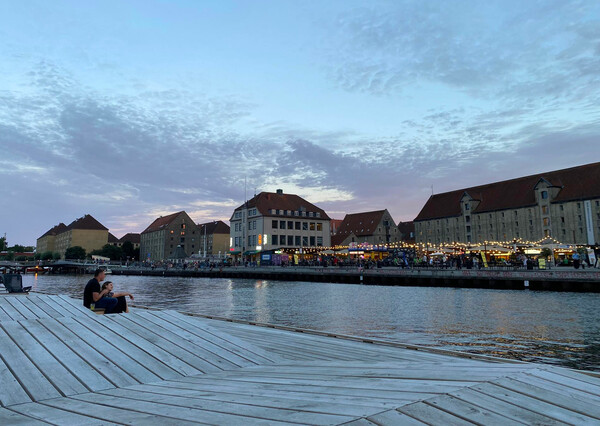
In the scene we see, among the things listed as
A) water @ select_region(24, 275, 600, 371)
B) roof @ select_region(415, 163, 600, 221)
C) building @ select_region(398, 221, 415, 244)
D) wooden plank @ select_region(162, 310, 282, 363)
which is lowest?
water @ select_region(24, 275, 600, 371)

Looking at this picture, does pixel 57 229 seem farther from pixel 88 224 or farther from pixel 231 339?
pixel 231 339

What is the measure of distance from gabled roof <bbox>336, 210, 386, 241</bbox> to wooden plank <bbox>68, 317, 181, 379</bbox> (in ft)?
334

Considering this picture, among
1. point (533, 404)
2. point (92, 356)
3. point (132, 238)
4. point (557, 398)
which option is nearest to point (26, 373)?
point (92, 356)

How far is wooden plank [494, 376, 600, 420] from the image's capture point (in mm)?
3389

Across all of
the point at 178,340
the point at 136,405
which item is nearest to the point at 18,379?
the point at 136,405

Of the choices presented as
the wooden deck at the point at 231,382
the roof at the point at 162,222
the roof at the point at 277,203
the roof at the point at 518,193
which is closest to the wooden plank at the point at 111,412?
the wooden deck at the point at 231,382

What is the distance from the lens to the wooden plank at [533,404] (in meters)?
3.17

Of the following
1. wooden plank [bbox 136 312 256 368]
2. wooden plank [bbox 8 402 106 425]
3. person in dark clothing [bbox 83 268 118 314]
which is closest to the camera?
wooden plank [bbox 8 402 106 425]

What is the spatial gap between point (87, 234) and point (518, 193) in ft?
459

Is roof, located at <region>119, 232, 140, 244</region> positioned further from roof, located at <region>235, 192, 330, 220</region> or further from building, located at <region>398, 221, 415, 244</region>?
building, located at <region>398, 221, 415, 244</region>

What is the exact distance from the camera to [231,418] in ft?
10.6

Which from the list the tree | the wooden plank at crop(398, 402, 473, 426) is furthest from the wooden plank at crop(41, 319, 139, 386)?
the tree

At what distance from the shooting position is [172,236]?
450 feet

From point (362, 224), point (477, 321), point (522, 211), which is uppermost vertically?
point (362, 224)
